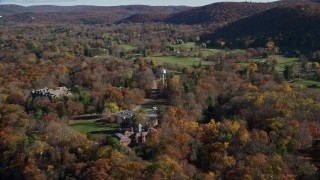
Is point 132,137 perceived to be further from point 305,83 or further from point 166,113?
point 305,83

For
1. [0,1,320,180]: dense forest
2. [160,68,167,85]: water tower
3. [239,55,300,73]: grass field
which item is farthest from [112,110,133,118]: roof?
[239,55,300,73]: grass field

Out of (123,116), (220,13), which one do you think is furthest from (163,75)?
(220,13)

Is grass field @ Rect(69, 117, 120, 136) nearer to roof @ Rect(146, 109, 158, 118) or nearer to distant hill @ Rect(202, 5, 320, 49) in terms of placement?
roof @ Rect(146, 109, 158, 118)

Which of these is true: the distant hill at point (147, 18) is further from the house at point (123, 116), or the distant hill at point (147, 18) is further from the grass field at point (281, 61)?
the house at point (123, 116)

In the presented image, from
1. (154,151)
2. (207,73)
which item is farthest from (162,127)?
(207,73)

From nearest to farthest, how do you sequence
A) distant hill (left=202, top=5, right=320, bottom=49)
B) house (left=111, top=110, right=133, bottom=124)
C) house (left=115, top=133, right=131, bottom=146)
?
house (left=115, top=133, right=131, bottom=146) < house (left=111, top=110, right=133, bottom=124) < distant hill (left=202, top=5, right=320, bottom=49)

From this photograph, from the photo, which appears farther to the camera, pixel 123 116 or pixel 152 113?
pixel 152 113

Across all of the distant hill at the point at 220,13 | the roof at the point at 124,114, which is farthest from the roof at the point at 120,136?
the distant hill at the point at 220,13
